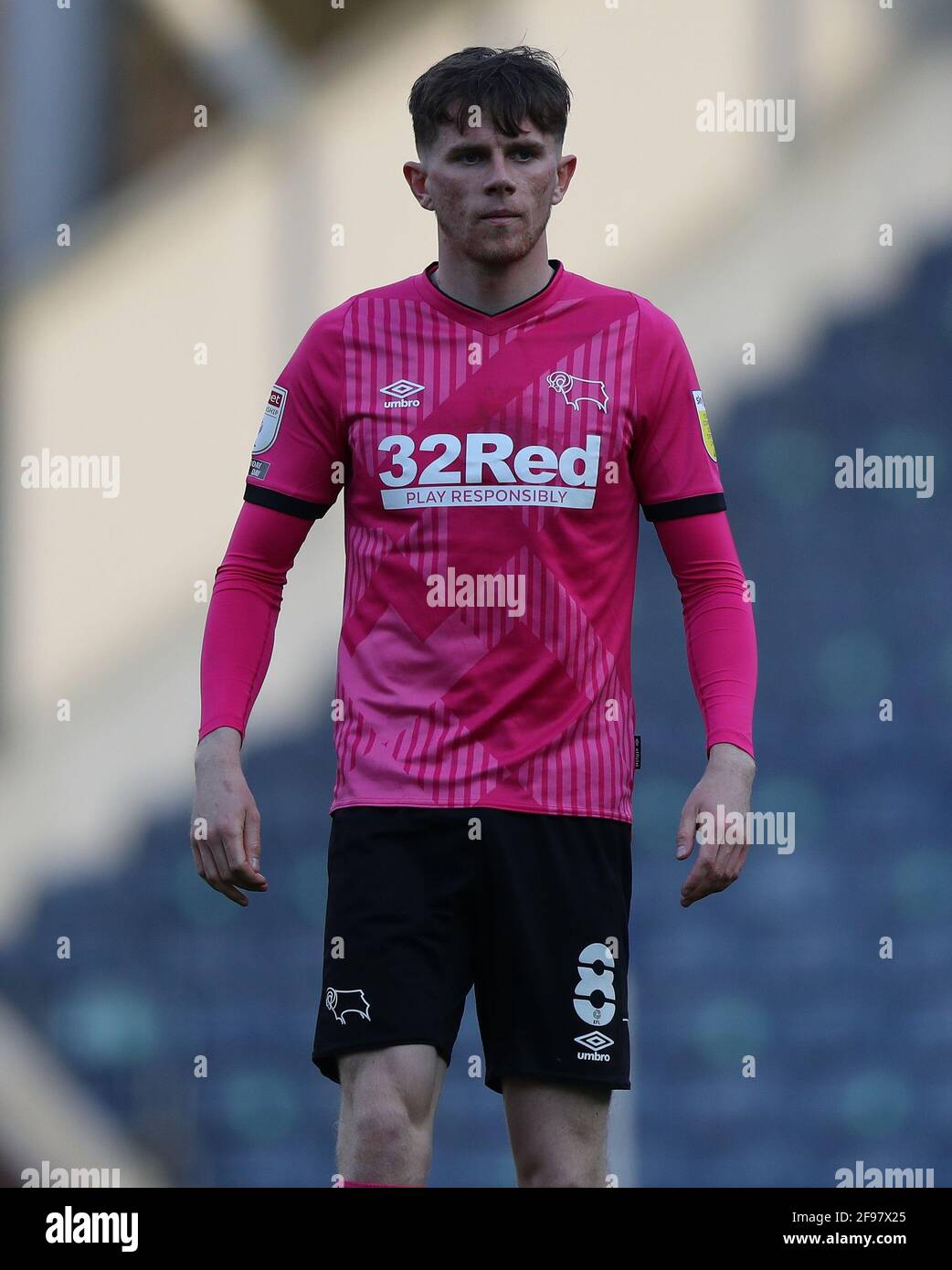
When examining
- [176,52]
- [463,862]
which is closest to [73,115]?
[176,52]

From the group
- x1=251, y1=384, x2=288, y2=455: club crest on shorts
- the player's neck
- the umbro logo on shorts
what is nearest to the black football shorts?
the umbro logo on shorts

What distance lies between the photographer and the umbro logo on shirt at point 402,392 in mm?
2850

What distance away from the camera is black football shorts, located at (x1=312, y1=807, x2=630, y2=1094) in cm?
269

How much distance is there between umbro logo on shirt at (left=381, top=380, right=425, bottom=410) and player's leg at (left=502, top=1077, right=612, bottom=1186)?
102 cm

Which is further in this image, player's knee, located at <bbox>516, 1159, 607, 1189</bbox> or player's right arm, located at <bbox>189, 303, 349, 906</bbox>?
Answer: player's right arm, located at <bbox>189, 303, 349, 906</bbox>

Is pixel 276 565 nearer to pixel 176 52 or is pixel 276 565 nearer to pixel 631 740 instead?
pixel 631 740

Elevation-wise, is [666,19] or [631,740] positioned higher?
[666,19]

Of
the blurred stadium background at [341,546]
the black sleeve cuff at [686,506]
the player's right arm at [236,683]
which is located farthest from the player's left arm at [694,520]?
the blurred stadium background at [341,546]

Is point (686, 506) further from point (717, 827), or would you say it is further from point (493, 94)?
point (493, 94)

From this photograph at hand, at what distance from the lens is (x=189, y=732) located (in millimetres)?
4383

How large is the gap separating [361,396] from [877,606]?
186 centimetres

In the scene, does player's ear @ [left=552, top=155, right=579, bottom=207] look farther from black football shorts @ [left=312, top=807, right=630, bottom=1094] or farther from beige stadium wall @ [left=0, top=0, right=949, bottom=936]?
beige stadium wall @ [left=0, top=0, right=949, bottom=936]

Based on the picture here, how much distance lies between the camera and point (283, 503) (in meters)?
2.92

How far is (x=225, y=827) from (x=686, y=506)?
858 millimetres
